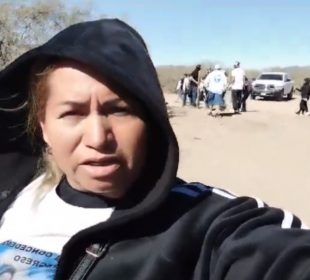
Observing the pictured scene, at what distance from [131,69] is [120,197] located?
37cm

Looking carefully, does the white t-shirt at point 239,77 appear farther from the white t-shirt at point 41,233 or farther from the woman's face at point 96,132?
the woman's face at point 96,132

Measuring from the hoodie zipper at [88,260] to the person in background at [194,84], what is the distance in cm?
1904

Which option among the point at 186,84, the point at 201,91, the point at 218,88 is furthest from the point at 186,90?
the point at 218,88

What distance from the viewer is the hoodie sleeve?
1467 millimetres

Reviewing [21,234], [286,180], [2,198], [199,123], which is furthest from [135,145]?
[199,123]

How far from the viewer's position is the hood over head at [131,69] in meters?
1.75

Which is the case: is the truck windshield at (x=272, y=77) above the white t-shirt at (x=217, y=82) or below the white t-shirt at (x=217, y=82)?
below

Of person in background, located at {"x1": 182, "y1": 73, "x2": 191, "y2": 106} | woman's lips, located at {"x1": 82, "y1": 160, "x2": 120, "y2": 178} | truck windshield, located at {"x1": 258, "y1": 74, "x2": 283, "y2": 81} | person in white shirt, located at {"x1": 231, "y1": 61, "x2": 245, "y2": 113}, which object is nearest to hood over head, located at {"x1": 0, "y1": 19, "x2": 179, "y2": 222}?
woman's lips, located at {"x1": 82, "y1": 160, "x2": 120, "y2": 178}

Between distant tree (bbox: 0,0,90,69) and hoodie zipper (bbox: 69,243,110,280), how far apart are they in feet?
58.1

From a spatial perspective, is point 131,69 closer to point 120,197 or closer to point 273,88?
point 120,197

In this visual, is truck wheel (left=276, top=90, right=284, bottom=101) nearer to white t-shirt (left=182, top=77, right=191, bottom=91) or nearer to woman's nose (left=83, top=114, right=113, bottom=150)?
white t-shirt (left=182, top=77, right=191, bottom=91)

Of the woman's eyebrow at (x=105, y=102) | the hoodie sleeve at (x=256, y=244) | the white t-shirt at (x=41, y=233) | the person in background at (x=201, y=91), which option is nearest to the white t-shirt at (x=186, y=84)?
the person in background at (x=201, y=91)

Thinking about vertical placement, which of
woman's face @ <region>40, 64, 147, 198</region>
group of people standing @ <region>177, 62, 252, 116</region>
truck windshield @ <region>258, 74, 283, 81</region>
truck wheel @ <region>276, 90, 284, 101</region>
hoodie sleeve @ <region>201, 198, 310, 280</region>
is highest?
woman's face @ <region>40, 64, 147, 198</region>

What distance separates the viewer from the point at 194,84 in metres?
21.1
